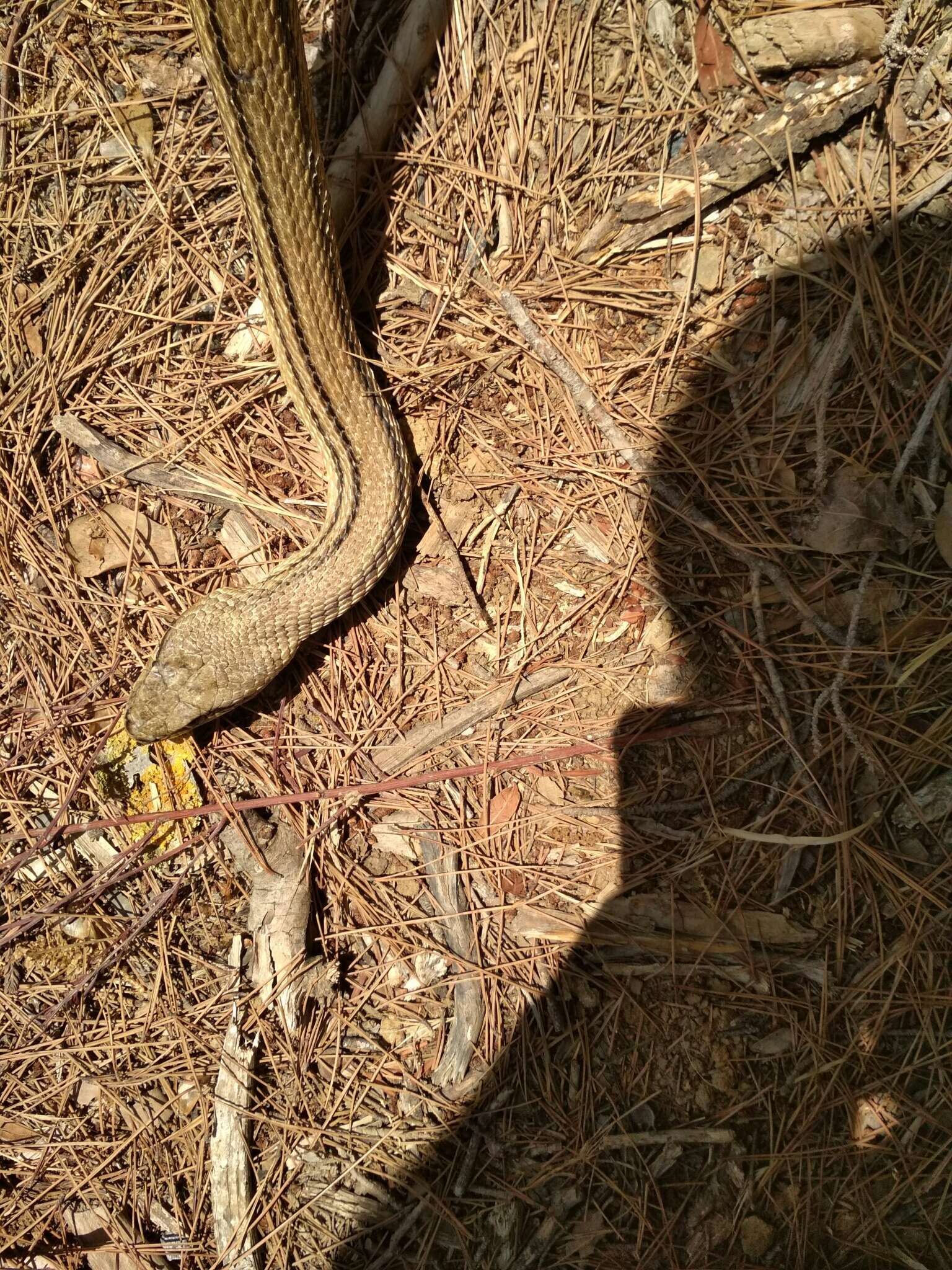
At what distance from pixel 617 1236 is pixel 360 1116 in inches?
39.7

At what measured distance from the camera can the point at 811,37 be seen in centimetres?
268

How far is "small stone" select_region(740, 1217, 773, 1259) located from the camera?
8.61 ft

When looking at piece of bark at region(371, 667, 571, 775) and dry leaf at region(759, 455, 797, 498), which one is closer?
dry leaf at region(759, 455, 797, 498)

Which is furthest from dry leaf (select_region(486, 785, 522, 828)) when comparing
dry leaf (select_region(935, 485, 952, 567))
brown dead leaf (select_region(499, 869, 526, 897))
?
dry leaf (select_region(935, 485, 952, 567))

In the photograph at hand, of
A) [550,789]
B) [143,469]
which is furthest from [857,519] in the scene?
[143,469]

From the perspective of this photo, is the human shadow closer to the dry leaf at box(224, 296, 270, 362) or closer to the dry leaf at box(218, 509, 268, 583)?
the dry leaf at box(218, 509, 268, 583)

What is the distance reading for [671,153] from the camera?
2902mm

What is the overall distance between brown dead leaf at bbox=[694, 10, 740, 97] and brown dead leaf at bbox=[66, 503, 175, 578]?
2683mm

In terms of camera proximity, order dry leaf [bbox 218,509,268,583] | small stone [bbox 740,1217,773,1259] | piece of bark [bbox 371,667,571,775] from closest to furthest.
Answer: small stone [bbox 740,1217,773,1259] < piece of bark [bbox 371,667,571,775] < dry leaf [bbox 218,509,268,583]

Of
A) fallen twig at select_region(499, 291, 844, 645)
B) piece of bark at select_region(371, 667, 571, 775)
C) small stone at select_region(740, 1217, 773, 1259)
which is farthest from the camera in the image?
piece of bark at select_region(371, 667, 571, 775)

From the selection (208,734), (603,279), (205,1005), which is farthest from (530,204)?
(205,1005)

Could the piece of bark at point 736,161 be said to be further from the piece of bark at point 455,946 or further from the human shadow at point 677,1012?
the piece of bark at point 455,946

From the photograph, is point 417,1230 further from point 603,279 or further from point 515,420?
point 603,279

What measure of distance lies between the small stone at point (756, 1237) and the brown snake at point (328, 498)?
255cm
